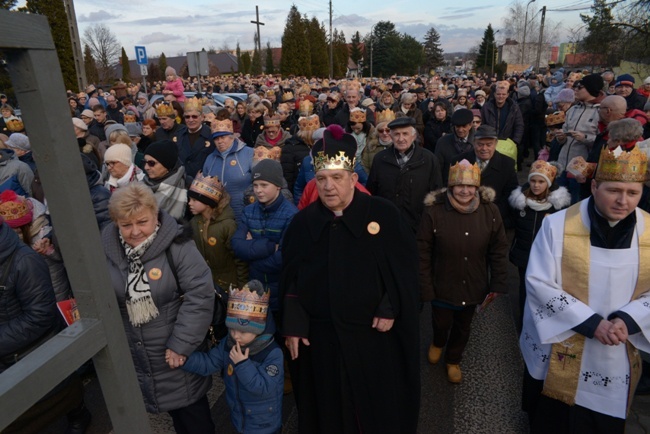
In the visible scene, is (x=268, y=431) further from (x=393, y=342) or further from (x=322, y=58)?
(x=322, y=58)

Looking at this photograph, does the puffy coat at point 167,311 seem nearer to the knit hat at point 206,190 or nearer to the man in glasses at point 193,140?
the knit hat at point 206,190

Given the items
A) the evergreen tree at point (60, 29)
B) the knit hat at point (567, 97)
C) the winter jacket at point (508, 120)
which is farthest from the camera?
the evergreen tree at point (60, 29)

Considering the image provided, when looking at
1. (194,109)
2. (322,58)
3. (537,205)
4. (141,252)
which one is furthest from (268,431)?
(322,58)

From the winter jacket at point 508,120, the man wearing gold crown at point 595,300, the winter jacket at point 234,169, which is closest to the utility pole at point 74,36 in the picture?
the winter jacket at point 234,169

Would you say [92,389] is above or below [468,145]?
below

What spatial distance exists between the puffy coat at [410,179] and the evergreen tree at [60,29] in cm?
2241

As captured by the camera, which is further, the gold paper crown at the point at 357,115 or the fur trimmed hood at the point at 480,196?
the gold paper crown at the point at 357,115

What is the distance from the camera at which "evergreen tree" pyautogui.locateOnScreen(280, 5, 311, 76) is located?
42.7 metres

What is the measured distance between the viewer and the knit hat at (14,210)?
3480 mm

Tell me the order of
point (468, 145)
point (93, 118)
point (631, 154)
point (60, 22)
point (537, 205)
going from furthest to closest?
point (60, 22), point (93, 118), point (468, 145), point (537, 205), point (631, 154)

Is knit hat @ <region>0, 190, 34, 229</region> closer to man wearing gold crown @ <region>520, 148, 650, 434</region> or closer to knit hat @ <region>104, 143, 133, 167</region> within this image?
knit hat @ <region>104, 143, 133, 167</region>

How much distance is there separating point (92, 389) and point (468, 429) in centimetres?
321

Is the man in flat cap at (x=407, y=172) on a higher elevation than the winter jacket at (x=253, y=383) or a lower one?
higher

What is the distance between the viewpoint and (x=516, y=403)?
3535 mm
